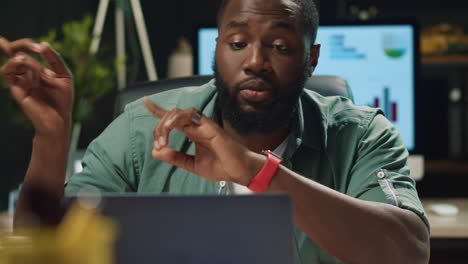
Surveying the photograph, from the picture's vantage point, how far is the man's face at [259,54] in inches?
48.3

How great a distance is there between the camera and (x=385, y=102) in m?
2.04

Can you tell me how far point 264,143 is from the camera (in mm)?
1372

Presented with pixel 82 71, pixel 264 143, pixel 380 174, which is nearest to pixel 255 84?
pixel 264 143

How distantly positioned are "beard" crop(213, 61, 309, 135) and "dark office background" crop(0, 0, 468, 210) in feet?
2.82

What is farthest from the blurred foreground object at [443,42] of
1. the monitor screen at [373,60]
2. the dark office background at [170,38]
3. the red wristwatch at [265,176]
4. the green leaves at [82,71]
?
the red wristwatch at [265,176]

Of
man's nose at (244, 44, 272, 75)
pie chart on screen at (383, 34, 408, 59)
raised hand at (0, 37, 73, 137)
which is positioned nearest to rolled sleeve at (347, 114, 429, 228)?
man's nose at (244, 44, 272, 75)

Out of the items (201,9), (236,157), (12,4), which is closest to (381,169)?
(236,157)

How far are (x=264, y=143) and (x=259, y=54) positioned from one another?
23cm

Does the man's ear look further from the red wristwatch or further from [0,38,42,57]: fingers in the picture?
[0,38,42,57]: fingers

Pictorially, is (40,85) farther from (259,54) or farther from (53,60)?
(259,54)

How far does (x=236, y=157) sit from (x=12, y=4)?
7.63ft

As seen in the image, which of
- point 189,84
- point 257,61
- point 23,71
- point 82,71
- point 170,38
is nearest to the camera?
point 23,71

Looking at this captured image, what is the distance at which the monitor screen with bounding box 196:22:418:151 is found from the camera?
2.02 m

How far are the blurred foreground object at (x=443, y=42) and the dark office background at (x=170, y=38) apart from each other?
103 millimetres
